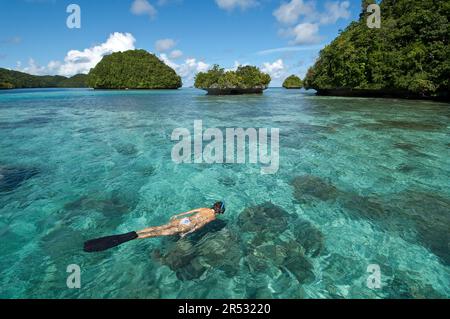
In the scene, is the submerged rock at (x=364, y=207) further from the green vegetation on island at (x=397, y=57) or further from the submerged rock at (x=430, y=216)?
the green vegetation on island at (x=397, y=57)

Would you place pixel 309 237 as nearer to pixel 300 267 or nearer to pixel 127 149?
pixel 300 267

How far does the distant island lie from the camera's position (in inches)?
3115

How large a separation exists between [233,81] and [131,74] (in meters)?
86.2

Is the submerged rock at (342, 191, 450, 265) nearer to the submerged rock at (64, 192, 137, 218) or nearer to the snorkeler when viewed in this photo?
the snorkeler

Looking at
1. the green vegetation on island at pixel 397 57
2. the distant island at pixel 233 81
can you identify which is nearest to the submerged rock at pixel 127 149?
the green vegetation on island at pixel 397 57

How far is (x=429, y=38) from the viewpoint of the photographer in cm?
4044

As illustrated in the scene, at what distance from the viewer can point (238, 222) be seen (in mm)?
7398

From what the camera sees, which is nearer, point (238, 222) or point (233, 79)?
point (238, 222)

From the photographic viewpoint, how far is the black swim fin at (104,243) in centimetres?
592

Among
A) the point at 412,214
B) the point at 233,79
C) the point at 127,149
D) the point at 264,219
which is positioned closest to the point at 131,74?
the point at 233,79

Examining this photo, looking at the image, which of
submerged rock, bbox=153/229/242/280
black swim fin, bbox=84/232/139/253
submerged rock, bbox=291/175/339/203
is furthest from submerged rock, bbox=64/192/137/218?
submerged rock, bbox=291/175/339/203

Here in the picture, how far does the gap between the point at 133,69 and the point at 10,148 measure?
142 m

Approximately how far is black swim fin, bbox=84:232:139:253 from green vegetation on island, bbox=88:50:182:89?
147m
